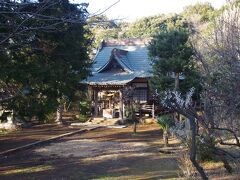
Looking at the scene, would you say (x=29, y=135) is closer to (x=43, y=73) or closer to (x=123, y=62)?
(x=43, y=73)

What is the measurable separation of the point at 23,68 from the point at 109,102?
15.0 metres

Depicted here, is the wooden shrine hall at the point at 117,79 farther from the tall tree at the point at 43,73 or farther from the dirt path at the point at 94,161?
the tall tree at the point at 43,73

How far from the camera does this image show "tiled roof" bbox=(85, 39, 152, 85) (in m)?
22.1

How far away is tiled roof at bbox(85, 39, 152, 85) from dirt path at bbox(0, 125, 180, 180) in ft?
24.4

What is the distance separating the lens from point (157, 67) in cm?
1748

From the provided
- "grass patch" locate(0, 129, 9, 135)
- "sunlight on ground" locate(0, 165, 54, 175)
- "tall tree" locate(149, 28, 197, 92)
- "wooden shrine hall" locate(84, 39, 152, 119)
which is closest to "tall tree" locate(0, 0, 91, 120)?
"sunlight on ground" locate(0, 165, 54, 175)

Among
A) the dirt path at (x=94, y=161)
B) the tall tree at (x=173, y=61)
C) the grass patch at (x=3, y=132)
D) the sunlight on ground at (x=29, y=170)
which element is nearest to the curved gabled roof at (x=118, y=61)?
the tall tree at (x=173, y=61)

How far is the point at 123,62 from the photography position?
916 inches

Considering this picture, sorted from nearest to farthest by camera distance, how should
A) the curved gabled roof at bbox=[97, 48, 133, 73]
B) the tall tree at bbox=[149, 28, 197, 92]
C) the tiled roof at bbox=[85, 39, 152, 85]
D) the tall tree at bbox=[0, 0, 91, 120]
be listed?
the tall tree at bbox=[0, 0, 91, 120] < the tall tree at bbox=[149, 28, 197, 92] < the tiled roof at bbox=[85, 39, 152, 85] < the curved gabled roof at bbox=[97, 48, 133, 73]

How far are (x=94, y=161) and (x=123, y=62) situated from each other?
44.2 feet

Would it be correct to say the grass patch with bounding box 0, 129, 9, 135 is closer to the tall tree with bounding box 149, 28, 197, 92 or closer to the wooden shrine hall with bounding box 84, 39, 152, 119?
the wooden shrine hall with bounding box 84, 39, 152, 119

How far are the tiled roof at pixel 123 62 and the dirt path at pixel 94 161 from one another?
7447mm

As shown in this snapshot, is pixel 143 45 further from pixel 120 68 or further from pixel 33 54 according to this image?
pixel 33 54

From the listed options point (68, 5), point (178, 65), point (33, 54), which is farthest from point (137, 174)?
point (178, 65)
